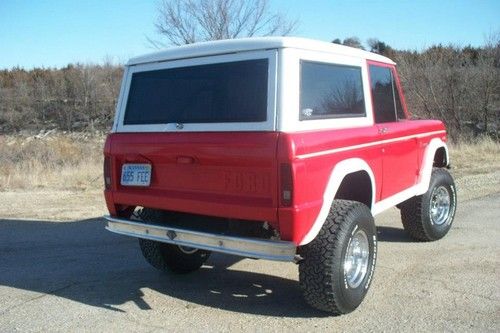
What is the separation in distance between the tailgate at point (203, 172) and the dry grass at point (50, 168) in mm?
6621

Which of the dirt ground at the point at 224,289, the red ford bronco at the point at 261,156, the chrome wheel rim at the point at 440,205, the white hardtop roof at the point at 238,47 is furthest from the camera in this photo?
the chrome wheel rim at the point at 440,205

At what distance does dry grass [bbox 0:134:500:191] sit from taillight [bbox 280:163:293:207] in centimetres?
769

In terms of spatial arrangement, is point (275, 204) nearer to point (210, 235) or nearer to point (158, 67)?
point (210, 235)

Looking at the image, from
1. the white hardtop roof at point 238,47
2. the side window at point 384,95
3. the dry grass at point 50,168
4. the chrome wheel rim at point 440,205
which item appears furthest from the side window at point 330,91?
the dry grass at point 50,168

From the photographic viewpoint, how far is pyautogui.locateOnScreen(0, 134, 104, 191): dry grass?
10984mm

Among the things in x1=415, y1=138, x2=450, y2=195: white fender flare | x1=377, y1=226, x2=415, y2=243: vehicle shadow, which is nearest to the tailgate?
x1=415, y1=138, x2=450, y2=195: white fender flare

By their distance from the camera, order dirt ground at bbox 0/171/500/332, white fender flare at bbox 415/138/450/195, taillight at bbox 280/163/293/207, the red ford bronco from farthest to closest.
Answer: white fender flare at bbox 415/138/450/195 < dirt ground at bbox 0/171/500/332 < the red ford bronco < taillight at bbox 280/163/293/207

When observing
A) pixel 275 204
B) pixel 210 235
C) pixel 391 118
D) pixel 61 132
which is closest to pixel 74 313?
pixel 210 235

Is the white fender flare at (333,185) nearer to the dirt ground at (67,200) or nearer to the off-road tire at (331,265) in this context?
the off-road tire at (331,265)

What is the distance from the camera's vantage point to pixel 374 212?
182 inches

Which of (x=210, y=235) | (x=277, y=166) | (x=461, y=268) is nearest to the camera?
(x=277, y=166)

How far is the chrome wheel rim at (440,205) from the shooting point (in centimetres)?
626

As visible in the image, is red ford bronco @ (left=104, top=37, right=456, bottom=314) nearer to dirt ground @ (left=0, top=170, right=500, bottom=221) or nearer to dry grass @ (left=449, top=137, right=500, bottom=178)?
dirt ground @ (left=0, top=170, right=500, bottom=221)

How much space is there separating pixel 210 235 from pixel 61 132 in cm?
2823
